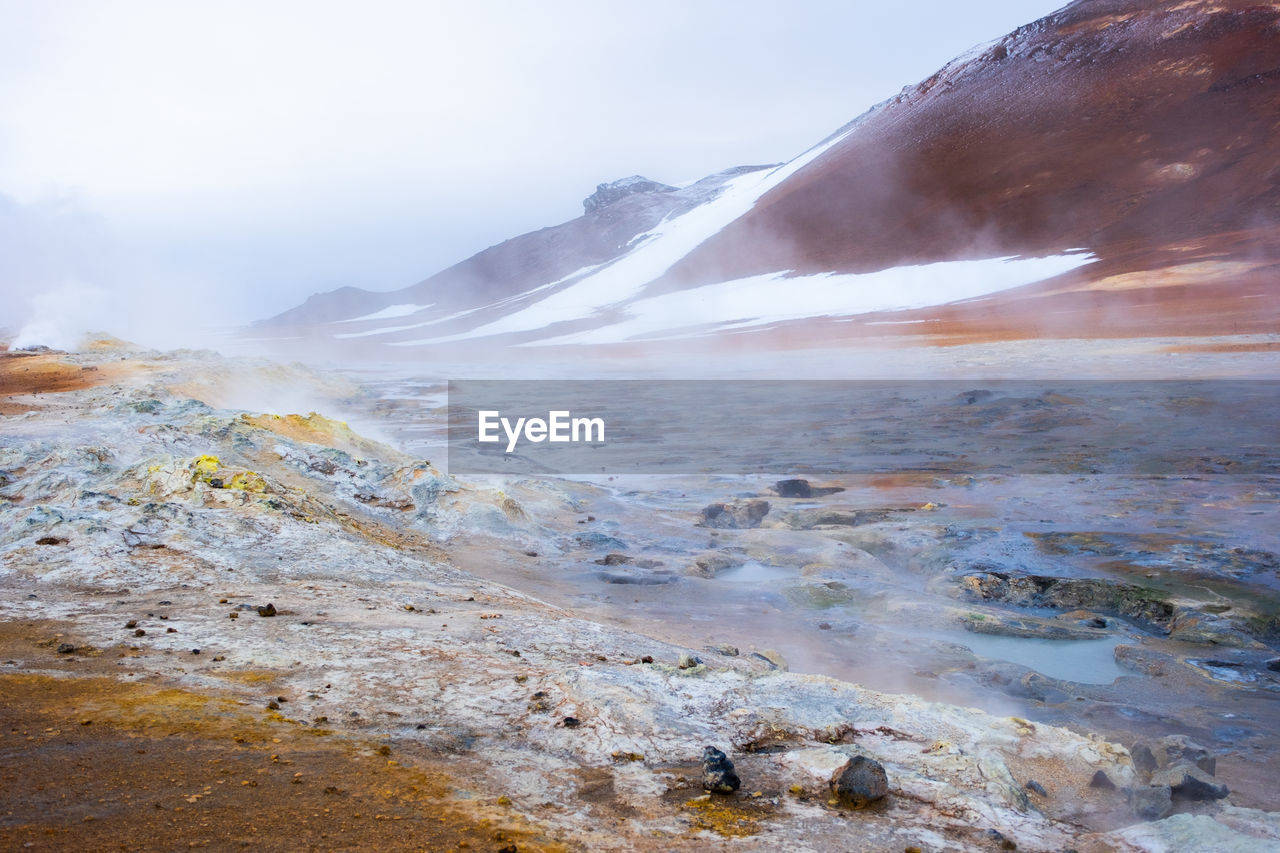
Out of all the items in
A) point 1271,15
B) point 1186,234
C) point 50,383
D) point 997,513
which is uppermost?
point 1271,15

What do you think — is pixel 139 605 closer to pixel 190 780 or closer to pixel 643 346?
pixel 190 780

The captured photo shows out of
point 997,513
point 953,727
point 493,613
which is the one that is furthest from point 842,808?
point 997,513

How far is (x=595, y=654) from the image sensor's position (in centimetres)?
504

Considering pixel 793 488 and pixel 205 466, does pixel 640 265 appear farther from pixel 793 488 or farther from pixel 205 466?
pixel 205 466

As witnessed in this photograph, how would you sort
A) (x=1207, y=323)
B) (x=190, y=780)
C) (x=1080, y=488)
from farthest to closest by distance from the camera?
(x=1207, y=323) < (x=1080, y=488) < (x=190, y=780)

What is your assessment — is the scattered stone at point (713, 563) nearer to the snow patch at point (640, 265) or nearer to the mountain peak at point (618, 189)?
the snow patch at point (640, 265)

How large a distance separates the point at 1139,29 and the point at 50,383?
60557 mm

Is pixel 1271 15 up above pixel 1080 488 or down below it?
above

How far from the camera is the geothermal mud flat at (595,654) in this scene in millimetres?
3133

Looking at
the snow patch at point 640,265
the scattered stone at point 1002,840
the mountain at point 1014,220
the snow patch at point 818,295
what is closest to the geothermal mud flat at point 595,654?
the scattered stone at point 1002,840

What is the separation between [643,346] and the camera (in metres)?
42.6

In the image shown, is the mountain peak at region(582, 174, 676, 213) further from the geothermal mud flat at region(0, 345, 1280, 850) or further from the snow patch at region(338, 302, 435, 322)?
the geothermal mud flat at region(0, 345, 1280, 850)

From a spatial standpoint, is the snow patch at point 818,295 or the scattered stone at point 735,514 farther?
the snow patch at point 818,295

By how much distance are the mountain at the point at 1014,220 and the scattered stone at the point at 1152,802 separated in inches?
987
